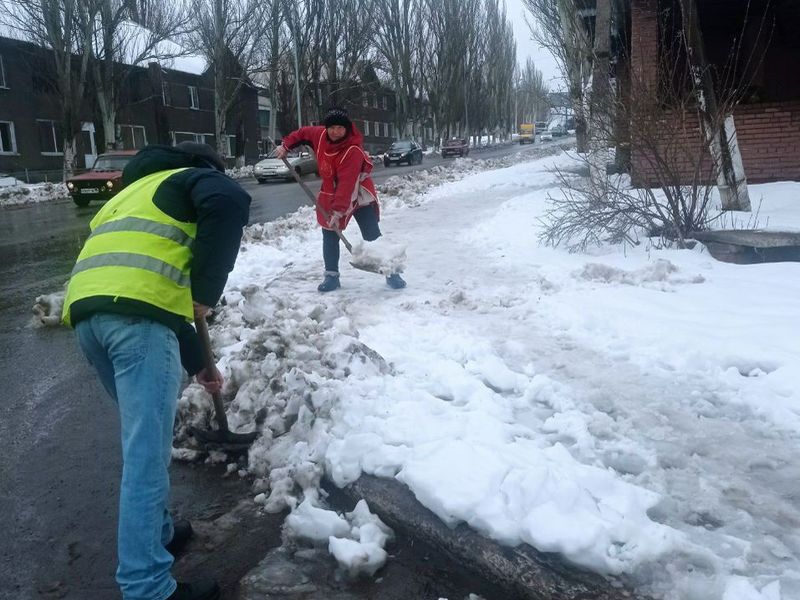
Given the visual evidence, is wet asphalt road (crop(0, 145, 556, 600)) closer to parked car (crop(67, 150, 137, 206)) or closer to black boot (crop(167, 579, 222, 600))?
black boot (crop(167, 579, 222, 600))

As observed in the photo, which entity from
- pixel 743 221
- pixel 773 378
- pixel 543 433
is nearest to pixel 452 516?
pixel 543 433

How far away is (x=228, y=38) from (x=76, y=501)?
3485cm

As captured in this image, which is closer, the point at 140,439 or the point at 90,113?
the point at 140,439

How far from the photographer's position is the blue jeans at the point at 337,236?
247 inches

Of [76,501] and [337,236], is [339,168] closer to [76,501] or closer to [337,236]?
[337,236]

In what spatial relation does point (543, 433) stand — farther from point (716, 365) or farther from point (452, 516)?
point (716, 365)

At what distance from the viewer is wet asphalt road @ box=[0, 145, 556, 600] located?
2490 mm

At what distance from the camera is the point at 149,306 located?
2.21m

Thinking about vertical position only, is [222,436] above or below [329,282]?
below

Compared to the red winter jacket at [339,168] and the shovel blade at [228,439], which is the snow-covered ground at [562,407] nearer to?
the shovel blade at [228,439]

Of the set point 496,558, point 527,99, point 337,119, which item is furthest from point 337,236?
point 527,99

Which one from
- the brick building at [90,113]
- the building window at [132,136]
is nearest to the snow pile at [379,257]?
the brick building at [90,113]

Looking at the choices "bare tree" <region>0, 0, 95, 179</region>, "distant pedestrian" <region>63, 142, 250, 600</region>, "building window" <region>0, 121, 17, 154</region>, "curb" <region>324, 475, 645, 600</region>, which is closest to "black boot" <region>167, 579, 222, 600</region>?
"distant pedestrian" <region>63, 142, 250, 600</region>

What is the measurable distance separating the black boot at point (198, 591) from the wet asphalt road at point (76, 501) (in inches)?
3.7
